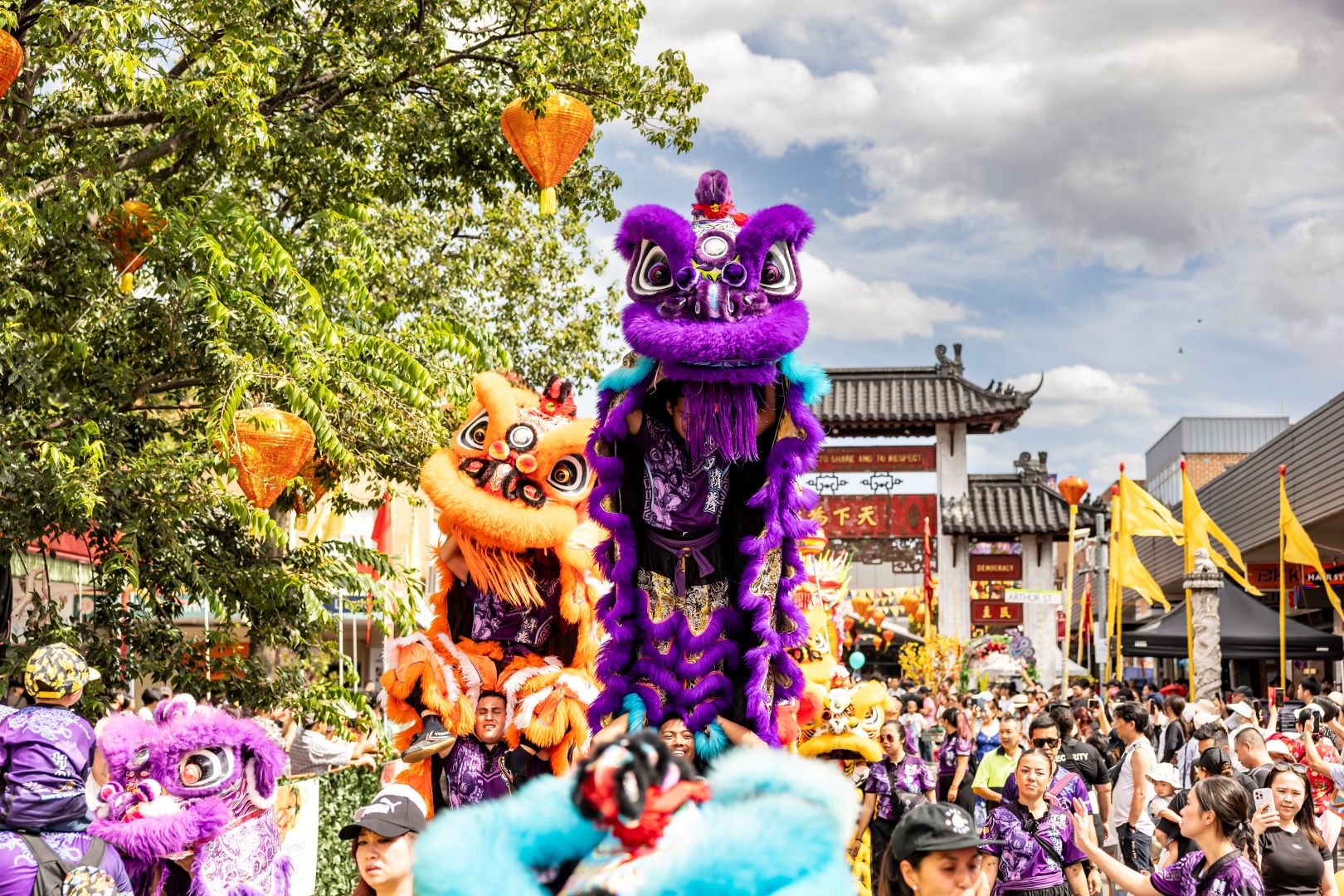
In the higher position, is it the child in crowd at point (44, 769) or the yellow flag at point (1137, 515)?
the yellow flag at point (1137, 515)

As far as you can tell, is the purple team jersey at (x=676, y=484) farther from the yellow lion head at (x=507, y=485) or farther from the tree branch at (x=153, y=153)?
the tree branch at (x=153, y=153)

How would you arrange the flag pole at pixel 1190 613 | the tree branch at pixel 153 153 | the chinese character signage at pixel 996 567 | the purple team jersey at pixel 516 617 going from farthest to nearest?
the chinese character signage at pixel 996 567 → the flag pole at pixel 1190 613 → the tree branch at pixel 153 153 → the purple team jersey at pixel 516 617

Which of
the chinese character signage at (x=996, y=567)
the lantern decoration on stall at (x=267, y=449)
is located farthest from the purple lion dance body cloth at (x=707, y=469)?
the chinese character signage at (x=996, y=567)

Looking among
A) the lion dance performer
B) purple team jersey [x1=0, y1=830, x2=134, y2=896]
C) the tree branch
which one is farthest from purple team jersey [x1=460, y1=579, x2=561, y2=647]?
the tree branch

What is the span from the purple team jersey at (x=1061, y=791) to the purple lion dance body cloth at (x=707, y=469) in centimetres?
176

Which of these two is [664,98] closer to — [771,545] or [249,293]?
[249,293]

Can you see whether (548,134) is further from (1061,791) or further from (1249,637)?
(1249,637)

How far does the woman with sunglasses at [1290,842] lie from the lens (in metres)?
5.23

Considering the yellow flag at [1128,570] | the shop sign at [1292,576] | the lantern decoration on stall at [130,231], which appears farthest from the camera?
the shop sign at [1292,576]

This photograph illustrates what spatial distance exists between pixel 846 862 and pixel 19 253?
19.8ft

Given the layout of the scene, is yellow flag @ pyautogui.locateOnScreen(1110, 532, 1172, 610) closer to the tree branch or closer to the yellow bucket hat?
the tree branch

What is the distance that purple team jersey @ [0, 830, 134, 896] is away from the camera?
14.8 feet

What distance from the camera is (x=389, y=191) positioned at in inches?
365

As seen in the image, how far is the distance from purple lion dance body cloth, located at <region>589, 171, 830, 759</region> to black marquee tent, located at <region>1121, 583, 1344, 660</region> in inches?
507
